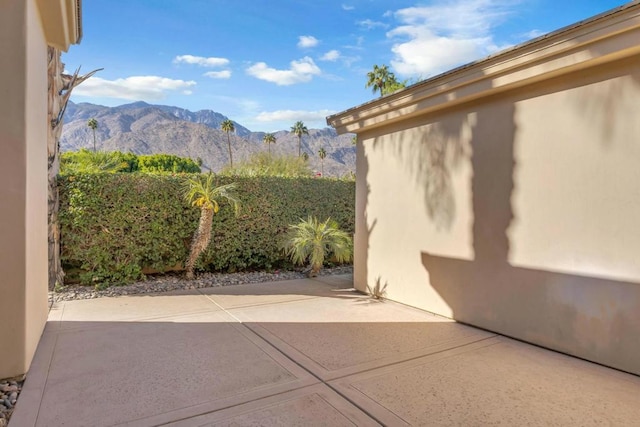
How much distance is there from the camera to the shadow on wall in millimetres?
3615

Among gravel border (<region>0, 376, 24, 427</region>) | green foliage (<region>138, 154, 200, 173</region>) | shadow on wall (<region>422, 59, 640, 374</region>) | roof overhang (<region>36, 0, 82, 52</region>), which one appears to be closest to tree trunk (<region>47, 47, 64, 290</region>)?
roof overhang (<region>36, 0, 82, 52</region>)

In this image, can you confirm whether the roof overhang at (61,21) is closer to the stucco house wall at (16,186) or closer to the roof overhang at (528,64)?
the stucco house wall at (16,186)

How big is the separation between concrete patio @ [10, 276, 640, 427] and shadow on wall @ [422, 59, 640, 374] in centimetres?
21

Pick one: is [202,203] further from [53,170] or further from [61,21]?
[61,21]

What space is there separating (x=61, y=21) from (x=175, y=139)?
94.3 metres

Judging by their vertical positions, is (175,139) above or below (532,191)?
above

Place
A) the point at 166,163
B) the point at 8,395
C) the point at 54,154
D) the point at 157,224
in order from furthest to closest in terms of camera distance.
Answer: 1. the point at 166,163
2. the point at 157,224
3. the point at 54,154
4. the point at 8,395

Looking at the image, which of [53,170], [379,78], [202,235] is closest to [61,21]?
[53,170]

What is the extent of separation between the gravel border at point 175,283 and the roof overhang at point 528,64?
426cm

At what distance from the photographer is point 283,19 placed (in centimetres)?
1472

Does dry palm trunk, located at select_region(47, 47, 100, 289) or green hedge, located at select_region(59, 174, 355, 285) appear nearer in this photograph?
dry palm trunk, located at select_region(47, 47, 100, 289)

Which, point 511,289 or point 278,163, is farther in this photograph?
point 278,163

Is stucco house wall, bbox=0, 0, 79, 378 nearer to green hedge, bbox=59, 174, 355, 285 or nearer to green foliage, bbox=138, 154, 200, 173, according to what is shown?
green hedge, bbox=59, 174, 355, 285

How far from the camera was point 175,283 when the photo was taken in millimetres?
7434
